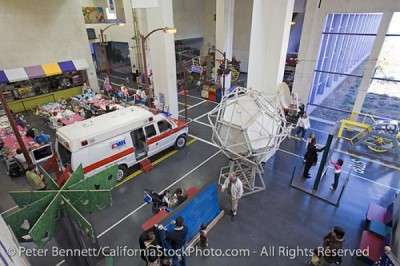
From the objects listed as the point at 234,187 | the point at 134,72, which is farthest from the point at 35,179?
the point at 134,72

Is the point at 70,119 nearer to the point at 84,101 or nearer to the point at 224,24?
the point at 84,101

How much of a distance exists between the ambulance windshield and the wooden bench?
10.3 m

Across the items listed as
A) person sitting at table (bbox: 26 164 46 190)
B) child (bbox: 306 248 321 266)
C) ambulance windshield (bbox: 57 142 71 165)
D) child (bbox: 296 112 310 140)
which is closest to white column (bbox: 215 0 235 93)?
child (bbox: 296 112 310 140)

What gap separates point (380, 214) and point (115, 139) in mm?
9447

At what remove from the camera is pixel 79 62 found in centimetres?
1773

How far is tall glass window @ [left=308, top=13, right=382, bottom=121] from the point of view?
14.3 metres

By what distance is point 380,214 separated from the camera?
7.57m

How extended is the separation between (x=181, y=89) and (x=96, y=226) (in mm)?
14536

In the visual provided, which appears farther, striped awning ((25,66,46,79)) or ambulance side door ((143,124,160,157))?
striped awning ((25,66,46,79))

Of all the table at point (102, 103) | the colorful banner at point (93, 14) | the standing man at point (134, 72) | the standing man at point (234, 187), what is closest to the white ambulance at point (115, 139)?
the standing man at point (234, 187)

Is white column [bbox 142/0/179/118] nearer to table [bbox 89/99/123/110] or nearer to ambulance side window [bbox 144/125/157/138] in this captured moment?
table [bbox 89/99/123/110]

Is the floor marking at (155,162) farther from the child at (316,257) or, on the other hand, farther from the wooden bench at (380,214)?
the wooden bench at (380,214)

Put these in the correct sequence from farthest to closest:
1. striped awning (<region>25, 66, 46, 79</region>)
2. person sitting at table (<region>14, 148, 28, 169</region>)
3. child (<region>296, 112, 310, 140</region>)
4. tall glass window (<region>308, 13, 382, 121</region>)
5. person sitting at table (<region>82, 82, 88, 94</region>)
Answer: person sitting at table (<region>82, 82, 88, 94</region>), striped awning (<region>25, 66, 46, 79</region>), tall glass window (<region>308, 13, 382, 121</region>), child (<region>296, 112, 310, 140</region>), person sitting at table (<region>14, 148, 28, 169</region>)

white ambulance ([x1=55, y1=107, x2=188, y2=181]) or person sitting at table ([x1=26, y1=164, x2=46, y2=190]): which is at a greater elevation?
white ambulance ([x1=55, y1=107, x2=188, y2=181])
